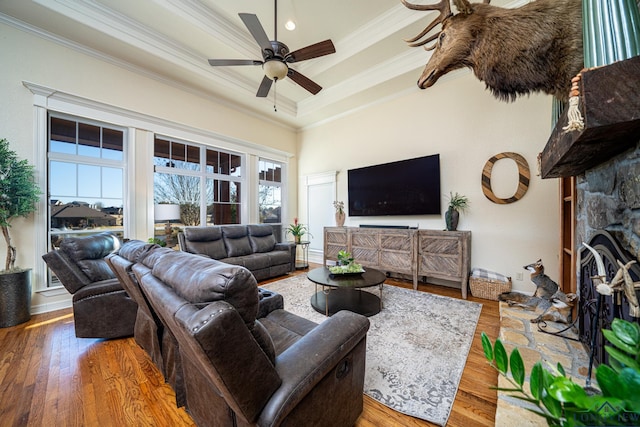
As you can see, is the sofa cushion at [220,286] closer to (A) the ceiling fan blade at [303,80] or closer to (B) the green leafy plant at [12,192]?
(A) the ceiling fan blade at [303,80]

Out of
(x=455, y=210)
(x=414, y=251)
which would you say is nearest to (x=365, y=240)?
(x=414, y=251)

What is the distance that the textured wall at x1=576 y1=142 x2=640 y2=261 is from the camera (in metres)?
1.03

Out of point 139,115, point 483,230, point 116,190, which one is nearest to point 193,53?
point 139,115

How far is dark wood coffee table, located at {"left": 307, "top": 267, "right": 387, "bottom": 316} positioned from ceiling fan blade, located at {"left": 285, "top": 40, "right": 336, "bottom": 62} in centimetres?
250

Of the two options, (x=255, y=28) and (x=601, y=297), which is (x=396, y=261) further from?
(x=255, y=28)

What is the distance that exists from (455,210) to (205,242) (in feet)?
13.6

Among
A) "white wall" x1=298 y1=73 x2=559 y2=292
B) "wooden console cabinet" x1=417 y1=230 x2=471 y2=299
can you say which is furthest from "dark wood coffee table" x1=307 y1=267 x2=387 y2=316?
"white wall" x1=298 y1=73 x2=559 y2=292

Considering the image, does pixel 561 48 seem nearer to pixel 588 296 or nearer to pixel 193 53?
pixel 588 296

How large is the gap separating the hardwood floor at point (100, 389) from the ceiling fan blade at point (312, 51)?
3112 millimetres

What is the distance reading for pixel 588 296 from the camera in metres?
1.52

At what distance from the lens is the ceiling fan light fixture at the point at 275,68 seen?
254cm

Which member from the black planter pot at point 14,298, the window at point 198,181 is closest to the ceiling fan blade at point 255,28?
the window at point 198,181

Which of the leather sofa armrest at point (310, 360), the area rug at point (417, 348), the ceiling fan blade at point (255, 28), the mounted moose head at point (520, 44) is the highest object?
the ceiling fan blade at point (255, 28)

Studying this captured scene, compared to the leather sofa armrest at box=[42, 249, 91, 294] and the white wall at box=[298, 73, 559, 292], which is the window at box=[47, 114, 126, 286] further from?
the white wall at box=[298, 73, 559, 292]
